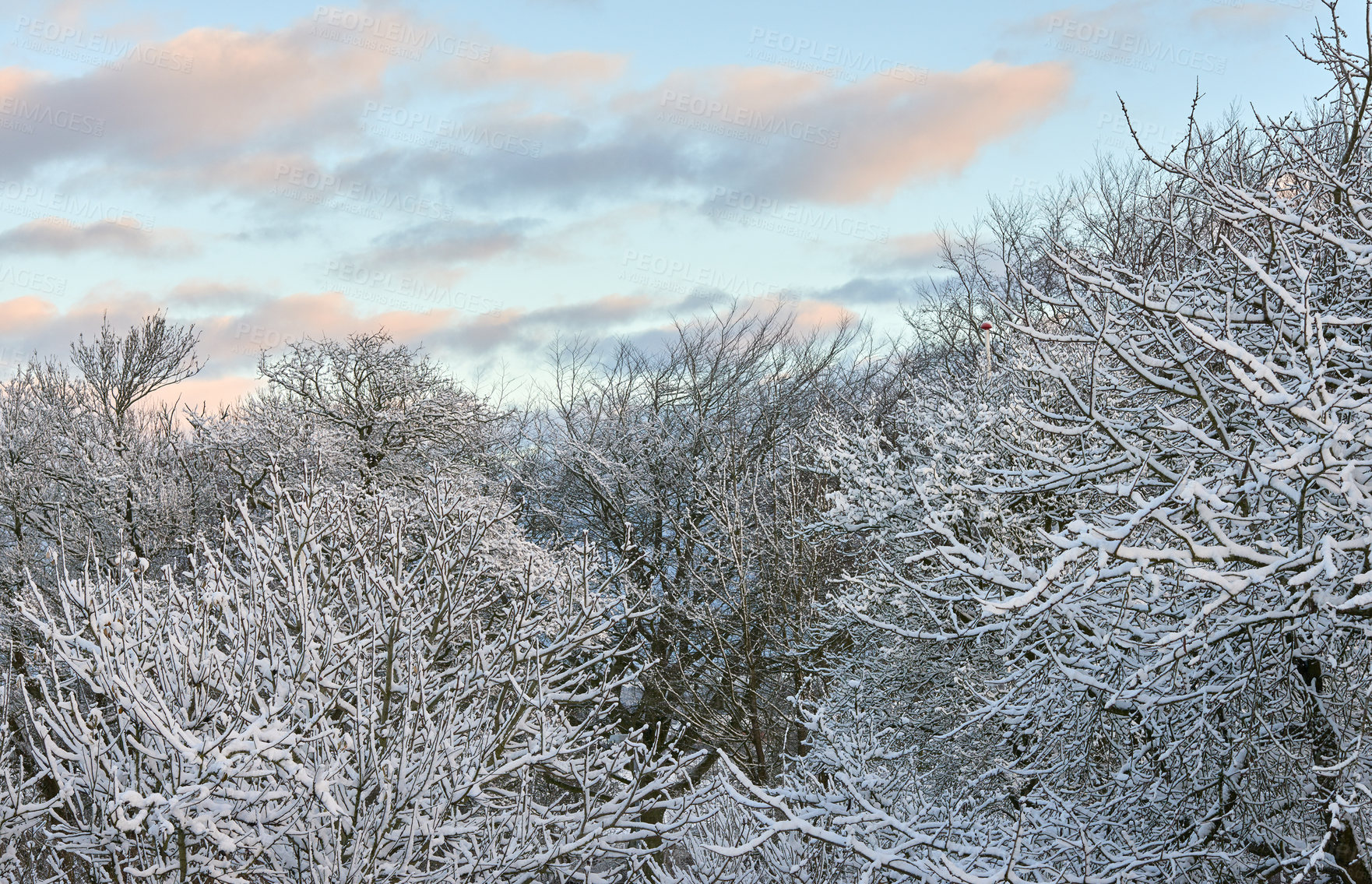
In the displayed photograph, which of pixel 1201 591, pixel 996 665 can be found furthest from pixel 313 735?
pixel 996 665

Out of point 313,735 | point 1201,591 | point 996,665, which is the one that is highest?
point 1201,591

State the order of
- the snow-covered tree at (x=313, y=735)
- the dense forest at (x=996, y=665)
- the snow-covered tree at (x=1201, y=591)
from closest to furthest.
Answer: the snow-covered tree at (x=1201, y=591) < the dense forest at (x=996, y=665) < the snow-covered tree at (x=313, y=735)

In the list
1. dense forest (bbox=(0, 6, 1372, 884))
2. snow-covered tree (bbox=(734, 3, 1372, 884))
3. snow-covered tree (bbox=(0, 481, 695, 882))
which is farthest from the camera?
snow-covered tree (bbox=(0, 481, 695, 882))

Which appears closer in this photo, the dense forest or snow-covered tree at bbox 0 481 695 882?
the dense forest

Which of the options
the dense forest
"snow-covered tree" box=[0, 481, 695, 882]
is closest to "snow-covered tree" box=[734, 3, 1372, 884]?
the dense forest

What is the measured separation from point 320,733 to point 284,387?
46.9 ft

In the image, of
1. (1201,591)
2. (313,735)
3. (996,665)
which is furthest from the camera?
(996,665)

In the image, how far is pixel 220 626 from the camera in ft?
21.3

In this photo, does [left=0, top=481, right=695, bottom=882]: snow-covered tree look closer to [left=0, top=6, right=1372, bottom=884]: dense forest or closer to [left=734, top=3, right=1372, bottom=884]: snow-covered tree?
[left=0, top=6, right=1372, bottom=884]: dense forest

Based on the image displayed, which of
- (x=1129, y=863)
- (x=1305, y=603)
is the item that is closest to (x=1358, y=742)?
(x=1305, y=603)

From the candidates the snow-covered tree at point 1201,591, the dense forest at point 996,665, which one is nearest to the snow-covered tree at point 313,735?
the dense forest at point 996,665

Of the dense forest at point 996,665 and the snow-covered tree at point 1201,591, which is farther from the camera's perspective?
the dense forest at point 996,665

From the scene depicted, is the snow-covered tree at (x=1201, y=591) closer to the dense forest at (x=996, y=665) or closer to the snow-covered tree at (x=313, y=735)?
the dense forest at (x=996, y=665)

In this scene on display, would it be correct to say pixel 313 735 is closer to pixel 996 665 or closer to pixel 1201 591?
pixel 1201 591
